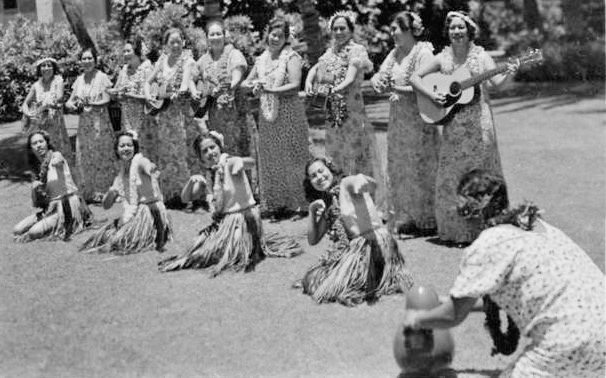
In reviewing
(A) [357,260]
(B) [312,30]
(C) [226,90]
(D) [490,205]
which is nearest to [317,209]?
(A) [357,260]

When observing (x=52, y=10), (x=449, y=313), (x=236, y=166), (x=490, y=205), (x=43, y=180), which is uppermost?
(x=52, y=10)

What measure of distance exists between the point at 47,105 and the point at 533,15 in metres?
18.7

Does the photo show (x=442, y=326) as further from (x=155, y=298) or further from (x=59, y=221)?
(x=59, y=221)

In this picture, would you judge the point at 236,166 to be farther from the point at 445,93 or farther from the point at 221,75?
the point at 221,75

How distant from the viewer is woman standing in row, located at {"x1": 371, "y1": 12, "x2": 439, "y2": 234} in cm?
785

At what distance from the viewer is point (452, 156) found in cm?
767

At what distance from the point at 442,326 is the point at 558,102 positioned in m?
13.9

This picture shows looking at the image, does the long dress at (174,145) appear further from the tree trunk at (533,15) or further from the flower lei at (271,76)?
the tree trunk at (533,15)

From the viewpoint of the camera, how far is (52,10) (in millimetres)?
24125

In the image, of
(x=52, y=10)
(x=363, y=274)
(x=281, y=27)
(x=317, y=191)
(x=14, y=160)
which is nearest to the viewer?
(x=363, y=274)

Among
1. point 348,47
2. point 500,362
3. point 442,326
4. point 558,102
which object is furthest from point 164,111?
point 558,102

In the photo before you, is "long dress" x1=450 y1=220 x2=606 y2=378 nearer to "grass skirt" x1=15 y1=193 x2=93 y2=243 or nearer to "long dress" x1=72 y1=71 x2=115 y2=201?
"grass skirt" x1=15 y1=193 x2=93 y2=243

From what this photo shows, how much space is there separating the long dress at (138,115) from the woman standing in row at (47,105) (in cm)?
71

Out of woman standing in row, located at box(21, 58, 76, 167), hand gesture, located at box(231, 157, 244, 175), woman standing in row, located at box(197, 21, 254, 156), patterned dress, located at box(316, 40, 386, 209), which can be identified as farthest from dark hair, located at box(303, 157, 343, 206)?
woman standing in row, located at box(21, 58, 76, 167)
